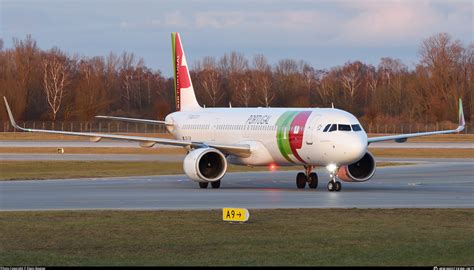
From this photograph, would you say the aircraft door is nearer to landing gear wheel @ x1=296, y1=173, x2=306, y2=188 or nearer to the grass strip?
landing gear wheel @ x1=296, y1=173, x2=306, y2=188

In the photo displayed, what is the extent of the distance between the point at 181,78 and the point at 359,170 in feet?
42.3

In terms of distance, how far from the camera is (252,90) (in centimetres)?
12319

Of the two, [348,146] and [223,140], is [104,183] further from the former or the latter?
[348,146]

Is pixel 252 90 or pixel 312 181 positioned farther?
pixel 252 90

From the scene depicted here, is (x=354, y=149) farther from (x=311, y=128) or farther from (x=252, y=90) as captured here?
(x=252, y=90)

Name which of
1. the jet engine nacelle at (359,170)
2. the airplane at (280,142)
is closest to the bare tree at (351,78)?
the airplane at (280,142)

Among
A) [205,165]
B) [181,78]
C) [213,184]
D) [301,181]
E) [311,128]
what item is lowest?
[213,184]

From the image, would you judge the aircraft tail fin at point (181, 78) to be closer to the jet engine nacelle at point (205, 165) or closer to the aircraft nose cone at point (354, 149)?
the jet engine nacelle at point (205, 165)

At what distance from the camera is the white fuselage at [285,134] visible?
3462 centimetres

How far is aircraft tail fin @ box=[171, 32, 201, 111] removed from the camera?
4738 centimetres

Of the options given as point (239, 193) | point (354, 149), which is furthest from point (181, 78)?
point (354, 149)

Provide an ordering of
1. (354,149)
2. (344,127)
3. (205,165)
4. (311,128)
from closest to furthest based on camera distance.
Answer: (354,149) → (344,127) → (311,128) → (205,165)

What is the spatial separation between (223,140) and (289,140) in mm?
5198

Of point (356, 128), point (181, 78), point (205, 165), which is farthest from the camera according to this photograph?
point (181, 78)
